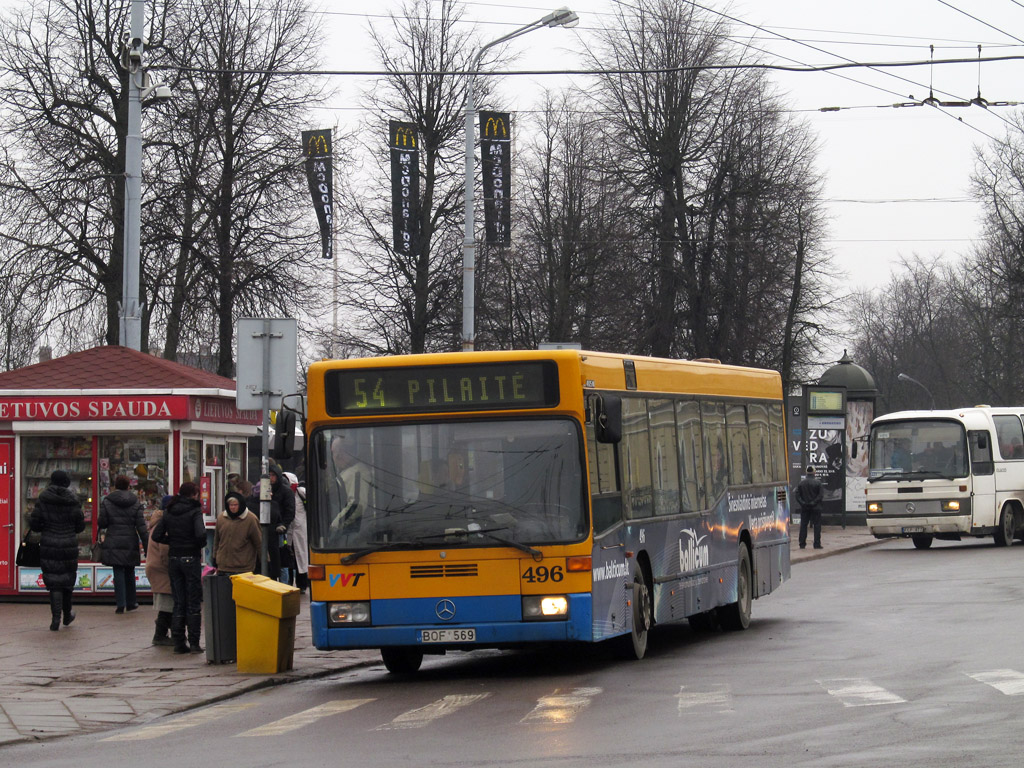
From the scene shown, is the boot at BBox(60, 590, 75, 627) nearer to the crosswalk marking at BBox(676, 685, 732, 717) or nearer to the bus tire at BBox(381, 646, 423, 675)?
the bus tire at BBox(381, 646, 423, 675)

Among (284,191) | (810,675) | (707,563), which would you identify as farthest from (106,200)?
(810,675)

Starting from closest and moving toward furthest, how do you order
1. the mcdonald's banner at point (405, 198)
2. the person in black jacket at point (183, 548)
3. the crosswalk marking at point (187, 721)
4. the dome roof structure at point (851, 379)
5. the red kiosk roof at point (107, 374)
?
the crosswalk marking at point (187, 721)
the person in black jacket at point (183, 548)
the red kiosk roof at point (107, 374)
the mcdonald's banner at point (405, 198)
the dome roof structure at point (851, 379)

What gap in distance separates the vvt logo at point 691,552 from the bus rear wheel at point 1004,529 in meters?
19.6

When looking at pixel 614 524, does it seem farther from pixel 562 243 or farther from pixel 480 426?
pixel 562 243

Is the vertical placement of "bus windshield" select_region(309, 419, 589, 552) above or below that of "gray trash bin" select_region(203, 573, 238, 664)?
above

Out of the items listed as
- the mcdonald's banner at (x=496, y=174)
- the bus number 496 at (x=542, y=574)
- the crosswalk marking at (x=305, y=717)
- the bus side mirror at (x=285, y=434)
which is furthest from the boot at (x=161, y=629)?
the mcdonald's banner at (x=496, y=174)

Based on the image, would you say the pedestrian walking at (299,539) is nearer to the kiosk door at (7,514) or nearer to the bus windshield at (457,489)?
the kiosk door at (7,514)

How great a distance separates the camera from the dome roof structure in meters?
44.5

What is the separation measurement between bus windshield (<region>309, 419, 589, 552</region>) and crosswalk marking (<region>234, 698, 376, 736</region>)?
129 cm

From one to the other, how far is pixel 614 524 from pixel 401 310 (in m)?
31.1

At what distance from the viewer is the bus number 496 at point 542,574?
42.4 feet

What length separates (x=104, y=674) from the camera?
14.7 metres

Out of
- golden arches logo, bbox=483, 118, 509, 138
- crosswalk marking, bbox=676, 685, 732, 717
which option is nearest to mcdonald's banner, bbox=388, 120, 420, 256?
golden arches logo, bbox=483, 118, 509, 138

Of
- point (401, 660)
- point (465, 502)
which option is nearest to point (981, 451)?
point (401, 660)
